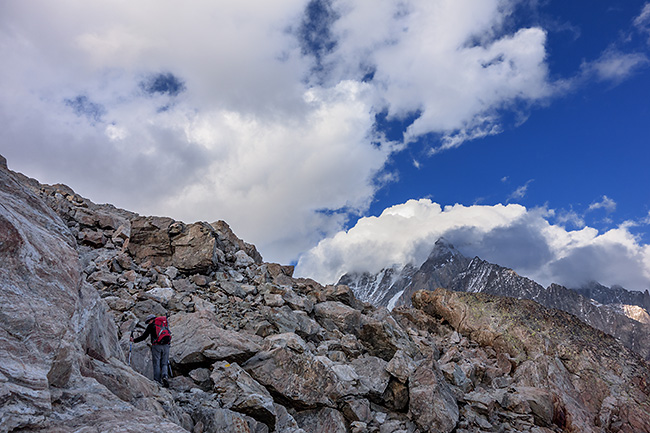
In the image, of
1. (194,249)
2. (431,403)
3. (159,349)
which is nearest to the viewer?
(159,349)

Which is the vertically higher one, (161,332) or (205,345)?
(161,332)

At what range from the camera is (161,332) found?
12.9m

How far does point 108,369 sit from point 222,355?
6155 millimetres

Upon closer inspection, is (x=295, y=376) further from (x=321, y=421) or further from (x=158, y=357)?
(x=158, y=357)

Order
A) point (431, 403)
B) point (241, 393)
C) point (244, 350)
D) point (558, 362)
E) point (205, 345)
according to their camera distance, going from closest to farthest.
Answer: point (241, 393) → point (205, 345) → point (244, 350) → point (431, 403) → point (558, 362)

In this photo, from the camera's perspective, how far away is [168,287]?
2188cm

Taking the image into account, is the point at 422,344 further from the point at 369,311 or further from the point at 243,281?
the point at 243,281

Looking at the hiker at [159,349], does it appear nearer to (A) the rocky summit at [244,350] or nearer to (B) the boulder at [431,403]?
(A) the rocky summit at [244,350]

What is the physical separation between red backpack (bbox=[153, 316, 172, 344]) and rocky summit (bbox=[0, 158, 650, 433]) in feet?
3.86

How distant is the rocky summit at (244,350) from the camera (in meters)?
6.64

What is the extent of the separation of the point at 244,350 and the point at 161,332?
12.1 feet

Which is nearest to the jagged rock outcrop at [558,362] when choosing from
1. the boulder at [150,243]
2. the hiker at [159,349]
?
the hiker at [159,349]

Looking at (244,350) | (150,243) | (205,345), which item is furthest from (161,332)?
(150,243)

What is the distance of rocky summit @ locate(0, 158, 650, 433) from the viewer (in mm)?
6637
